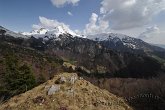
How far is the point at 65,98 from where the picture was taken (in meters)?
45.6

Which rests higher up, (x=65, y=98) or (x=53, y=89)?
(x=53, y=89)

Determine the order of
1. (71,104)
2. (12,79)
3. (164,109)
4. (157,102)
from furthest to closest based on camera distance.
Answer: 1. (157,102)
2. (164,109)
3. (12,79)
4. (71,104)

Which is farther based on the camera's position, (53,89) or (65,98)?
(53,89)

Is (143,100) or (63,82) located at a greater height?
(63,82)

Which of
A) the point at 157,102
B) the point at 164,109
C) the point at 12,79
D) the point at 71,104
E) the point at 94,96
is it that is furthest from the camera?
the point at 157,102

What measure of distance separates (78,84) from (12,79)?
1559cm

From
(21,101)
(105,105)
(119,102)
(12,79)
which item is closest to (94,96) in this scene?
(105,105)

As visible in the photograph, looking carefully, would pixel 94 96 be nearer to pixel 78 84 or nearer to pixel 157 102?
pixel 78 84

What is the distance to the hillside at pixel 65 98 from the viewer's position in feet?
144

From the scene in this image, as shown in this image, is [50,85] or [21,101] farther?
[50,85]

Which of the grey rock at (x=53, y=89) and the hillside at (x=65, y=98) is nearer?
the hillside at (x=65, y=98)

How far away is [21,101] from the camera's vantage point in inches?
1827

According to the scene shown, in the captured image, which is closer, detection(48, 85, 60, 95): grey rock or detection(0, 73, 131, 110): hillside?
detection(0, 73, 131, 110): hillside

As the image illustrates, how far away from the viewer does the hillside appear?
4397 cm
